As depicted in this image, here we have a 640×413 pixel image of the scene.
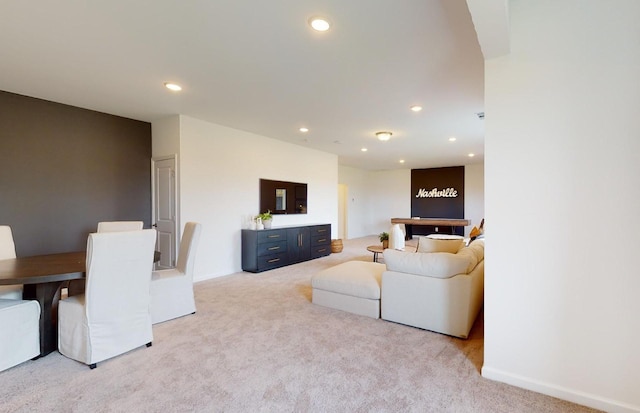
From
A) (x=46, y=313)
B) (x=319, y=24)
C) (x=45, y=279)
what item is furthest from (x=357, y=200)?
(x=45, y=279)

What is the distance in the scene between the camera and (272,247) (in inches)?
220

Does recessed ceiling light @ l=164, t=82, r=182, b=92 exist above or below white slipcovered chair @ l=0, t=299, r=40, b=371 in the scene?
above

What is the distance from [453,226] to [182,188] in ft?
27.6

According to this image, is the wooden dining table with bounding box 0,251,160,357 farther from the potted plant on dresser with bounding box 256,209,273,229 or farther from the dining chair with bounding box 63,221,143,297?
the potted plant on dresser with bounding box 256,209,273,229

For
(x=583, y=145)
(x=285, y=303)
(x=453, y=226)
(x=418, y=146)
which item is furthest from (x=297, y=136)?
(x=453, y=226)

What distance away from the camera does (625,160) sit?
5.69ft

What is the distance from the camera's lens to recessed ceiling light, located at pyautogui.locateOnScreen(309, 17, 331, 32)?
7.31 feet

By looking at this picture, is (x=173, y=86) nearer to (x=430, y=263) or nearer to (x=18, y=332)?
(x=18, y=332)

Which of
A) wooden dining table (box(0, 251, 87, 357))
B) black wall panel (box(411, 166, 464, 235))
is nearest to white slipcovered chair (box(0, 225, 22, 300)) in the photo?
wooden dining table (box(0, 251, 87, 357))

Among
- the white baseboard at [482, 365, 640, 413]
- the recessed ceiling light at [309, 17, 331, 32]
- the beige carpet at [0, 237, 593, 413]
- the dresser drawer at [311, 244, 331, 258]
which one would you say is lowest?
the beige carpet at [0, 237, 593, 413]

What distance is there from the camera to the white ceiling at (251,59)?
2.16m

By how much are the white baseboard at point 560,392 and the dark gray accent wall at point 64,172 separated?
5152 millimetres

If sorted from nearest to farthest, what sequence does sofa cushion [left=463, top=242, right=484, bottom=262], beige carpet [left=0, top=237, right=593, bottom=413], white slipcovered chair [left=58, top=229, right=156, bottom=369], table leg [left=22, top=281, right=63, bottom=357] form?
beige carpet [left=0, top=237, right=593, bottom=413]
white slipcovered chair [left=58, top=229, right=156, bottom=369]
table leg [left=22, top=281, right=63, bottom=357]
sofa cushion [left=463, top=242, right=484, bottom=262]

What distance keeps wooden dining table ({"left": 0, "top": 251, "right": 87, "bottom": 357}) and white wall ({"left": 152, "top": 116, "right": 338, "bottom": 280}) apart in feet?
6.58
